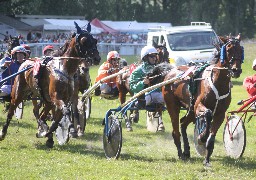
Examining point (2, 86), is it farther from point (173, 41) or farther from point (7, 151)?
point (173, 41)

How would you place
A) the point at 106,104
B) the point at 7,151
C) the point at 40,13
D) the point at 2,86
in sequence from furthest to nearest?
the point at 40,13 < the point at 106,104 < the point at 2,86 < the point at 7,151

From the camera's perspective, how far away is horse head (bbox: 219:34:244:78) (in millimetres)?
9328

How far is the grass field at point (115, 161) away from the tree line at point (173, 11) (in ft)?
181

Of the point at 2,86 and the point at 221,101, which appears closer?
the point at 221,101

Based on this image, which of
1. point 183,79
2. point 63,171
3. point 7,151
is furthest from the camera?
point 7,151

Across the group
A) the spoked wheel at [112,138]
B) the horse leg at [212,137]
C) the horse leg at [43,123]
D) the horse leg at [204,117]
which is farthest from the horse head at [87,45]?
the horse leg at [212,137]

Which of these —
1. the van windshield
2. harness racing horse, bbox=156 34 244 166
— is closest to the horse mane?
harness racing horse, bbox=156 34 244 166

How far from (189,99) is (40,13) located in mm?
59803

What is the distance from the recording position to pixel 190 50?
2347 centimetres

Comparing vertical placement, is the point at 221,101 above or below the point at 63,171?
above

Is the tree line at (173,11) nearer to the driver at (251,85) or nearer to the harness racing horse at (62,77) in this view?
the harness racing horse at (62,77)

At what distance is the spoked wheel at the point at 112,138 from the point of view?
34.4ft

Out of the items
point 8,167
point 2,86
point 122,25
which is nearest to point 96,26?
point 122,25

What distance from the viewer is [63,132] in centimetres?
1210
